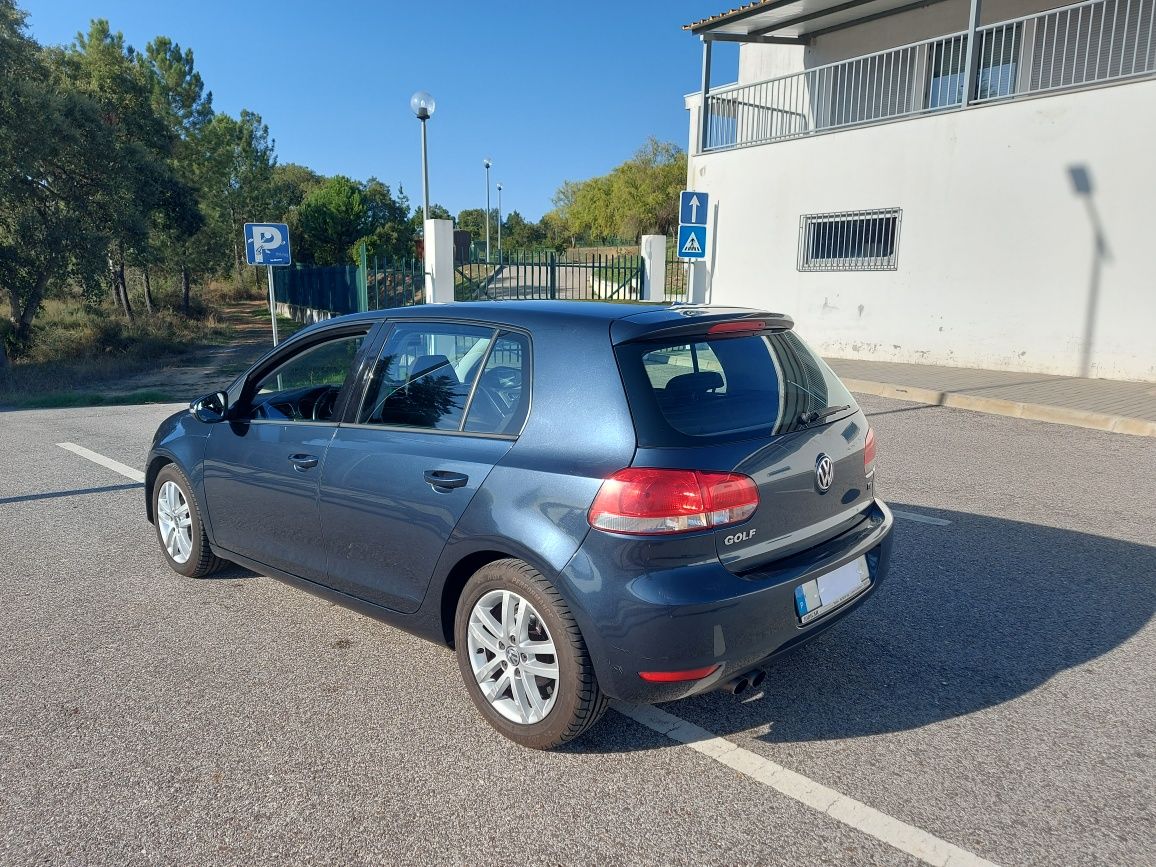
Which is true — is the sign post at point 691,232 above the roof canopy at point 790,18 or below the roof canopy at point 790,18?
below

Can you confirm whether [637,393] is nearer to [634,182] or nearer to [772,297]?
[772,297]

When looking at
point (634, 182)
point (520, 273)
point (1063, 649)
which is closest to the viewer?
point (1063, 649)

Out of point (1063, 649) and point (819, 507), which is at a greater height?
point (819, 507)

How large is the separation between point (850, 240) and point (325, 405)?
13841 millimetres

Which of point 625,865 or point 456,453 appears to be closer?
point 625,865

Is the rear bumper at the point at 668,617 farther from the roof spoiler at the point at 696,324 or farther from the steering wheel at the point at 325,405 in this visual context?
the steering wheel at the point at 325,405

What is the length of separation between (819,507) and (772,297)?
578 inches

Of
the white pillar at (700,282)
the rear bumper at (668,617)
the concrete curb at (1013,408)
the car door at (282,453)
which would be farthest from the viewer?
the white pillar at (700,282)

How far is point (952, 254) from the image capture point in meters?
14.0

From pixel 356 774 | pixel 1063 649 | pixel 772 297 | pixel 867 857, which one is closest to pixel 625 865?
pixel 867 857

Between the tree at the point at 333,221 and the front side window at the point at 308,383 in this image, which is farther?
the tree at the point at 333,221

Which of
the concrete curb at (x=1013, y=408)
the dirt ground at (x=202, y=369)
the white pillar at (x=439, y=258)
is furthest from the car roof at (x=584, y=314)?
the dirt ground at (x=202, y=369)

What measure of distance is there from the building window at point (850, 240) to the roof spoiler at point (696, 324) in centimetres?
1258

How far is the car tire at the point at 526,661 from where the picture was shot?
289 cm
